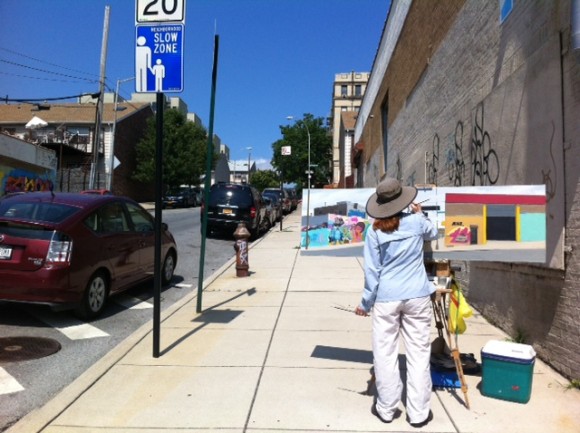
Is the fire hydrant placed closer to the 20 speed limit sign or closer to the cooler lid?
the 20 speed limit sign

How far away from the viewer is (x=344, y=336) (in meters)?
5.96

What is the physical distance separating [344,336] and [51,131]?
135 ft

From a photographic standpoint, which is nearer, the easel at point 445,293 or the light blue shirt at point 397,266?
the light blue shirt at point 397,266

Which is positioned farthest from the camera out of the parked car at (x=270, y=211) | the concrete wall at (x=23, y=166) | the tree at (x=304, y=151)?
the tree at (x=304, y=151)

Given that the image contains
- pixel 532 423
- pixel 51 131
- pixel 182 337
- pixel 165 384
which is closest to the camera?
pixel 532 423

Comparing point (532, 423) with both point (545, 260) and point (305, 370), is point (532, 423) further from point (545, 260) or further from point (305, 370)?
point (305, 370)

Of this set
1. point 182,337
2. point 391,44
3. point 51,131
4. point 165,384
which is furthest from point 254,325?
point 51,131

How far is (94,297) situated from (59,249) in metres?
0.88

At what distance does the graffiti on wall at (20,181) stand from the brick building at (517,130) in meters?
19.0

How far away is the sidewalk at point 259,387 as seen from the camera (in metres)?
3.74

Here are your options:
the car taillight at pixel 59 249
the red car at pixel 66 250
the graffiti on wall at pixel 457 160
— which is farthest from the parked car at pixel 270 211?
the car taillight at pixel 59 249

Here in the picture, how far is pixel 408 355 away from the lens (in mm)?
3775

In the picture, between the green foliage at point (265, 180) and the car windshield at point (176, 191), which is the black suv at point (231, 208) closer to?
the car windshield at point (176, 191)

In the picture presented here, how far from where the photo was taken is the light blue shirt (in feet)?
12.2
